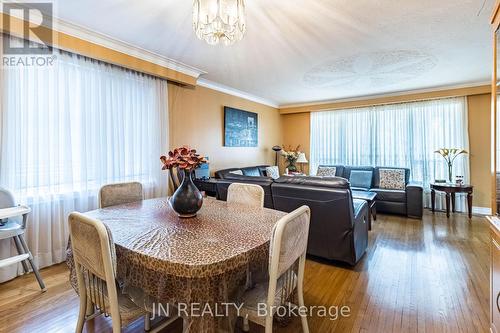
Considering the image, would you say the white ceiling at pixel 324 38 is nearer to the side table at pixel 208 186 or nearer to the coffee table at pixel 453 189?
the side table at pixel 208 186

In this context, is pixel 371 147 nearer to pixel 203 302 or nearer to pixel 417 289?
pixel 417 289

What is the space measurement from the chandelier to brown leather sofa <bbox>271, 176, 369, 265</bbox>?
159cm

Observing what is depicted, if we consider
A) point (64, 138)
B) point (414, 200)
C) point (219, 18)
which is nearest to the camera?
point (219, 18)

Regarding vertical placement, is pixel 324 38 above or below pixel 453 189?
Result: above

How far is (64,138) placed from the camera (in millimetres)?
2660

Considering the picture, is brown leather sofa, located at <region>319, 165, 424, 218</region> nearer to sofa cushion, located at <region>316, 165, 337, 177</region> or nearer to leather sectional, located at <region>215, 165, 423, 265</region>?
sofa cushion, located at <region>316, 165, 337, 177</region>

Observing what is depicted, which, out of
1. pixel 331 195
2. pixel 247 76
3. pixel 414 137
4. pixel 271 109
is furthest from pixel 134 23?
pixel 414 137

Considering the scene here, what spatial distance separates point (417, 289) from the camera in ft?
7.17

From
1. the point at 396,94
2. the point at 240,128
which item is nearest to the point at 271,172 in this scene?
the point at 240,128

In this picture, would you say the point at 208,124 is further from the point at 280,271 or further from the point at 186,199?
the point at 280,271

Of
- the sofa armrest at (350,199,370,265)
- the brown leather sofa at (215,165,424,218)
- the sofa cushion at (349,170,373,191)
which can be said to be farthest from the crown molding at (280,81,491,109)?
the sofa armrest at (350,199,370,265)

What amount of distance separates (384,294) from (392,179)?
3496 mm

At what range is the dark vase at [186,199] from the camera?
5.48 feet

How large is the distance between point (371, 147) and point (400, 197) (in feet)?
4.85
